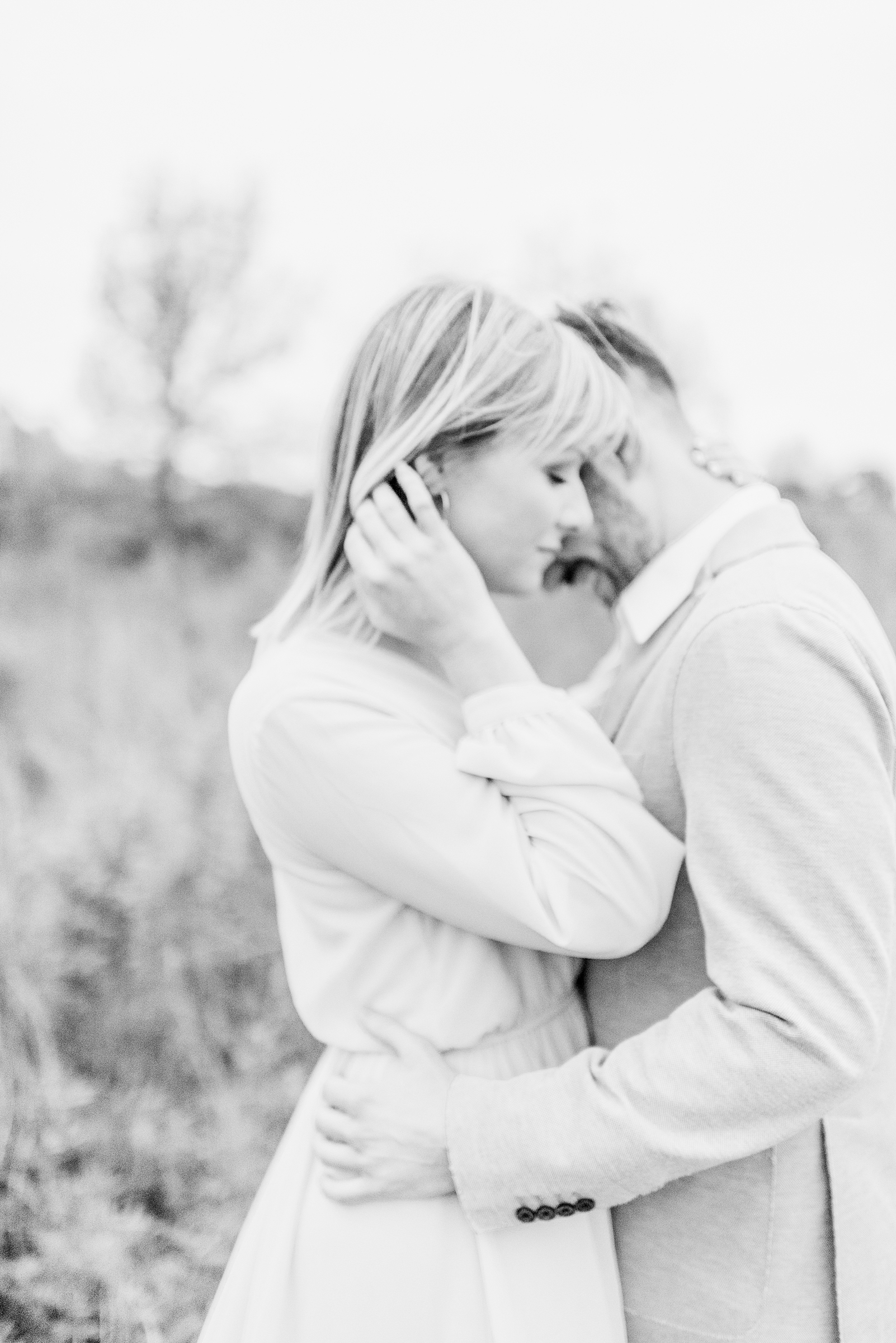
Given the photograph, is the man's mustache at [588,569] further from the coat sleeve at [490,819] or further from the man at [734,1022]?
the coat sleeve at [490,819]

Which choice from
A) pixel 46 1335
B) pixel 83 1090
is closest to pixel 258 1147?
pixel 83 1090

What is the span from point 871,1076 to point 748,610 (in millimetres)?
629

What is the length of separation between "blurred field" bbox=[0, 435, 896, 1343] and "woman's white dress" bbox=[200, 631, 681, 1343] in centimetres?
100

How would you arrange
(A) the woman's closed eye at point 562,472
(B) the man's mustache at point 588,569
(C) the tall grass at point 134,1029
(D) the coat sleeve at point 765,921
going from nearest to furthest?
(D) the coat sleeve at point 765,921 < (A) the woman's closed eye at point 562,472 < (B) the man's mustache at point 588,569 < (C) the tall grass at point 134,1029

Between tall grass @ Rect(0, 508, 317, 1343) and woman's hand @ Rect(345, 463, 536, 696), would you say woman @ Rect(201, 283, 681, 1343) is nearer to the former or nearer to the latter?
woman's hand @ Rect(345, 463, 536, 696)

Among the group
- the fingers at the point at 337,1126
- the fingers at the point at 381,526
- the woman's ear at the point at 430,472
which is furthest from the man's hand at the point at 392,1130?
the woman's ear at the point at 430,472

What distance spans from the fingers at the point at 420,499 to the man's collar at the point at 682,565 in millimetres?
311

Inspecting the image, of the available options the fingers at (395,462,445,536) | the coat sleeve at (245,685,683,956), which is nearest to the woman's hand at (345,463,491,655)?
the fingers at (395,462,445,536)

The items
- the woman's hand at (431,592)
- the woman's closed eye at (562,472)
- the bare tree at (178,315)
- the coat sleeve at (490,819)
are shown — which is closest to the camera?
the coat sleeve at (490,819)

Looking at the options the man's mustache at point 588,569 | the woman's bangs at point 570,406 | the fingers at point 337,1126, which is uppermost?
the woman's bangs at point 570,406

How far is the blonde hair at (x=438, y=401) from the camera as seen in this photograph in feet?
4.78

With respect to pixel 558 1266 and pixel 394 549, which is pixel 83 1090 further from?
pixel 394 549

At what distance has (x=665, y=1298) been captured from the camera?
4.63 feet

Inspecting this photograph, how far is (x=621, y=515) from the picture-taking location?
5.40ft
